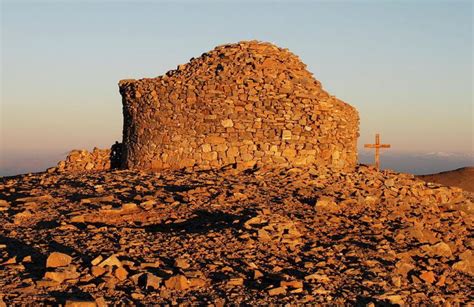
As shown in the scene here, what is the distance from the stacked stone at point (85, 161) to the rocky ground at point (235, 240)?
369 cm

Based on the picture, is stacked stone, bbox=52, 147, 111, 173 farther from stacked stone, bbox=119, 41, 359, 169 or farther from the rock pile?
stacked stone, bbox=119, 41, 359, 169

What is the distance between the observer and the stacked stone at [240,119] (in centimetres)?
1334

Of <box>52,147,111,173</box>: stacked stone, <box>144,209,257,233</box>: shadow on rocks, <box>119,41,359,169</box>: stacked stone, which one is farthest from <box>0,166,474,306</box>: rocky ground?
<box>52,147,111,173</box>: stacked stone

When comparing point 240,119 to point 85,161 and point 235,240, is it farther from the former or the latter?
point 235,240

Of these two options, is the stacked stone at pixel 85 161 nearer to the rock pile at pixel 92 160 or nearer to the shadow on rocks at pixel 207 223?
the rock pile at pixel 92 160

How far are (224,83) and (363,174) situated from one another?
4075 mm

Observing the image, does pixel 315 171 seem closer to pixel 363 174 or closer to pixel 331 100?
pixel 363 174

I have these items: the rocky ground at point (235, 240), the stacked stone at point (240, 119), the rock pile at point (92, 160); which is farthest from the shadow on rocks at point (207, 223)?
the rock pile at point (92, 160)

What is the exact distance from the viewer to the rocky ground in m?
6.00

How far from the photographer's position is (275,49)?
15.4 metres

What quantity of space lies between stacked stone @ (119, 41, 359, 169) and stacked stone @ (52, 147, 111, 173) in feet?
6.86

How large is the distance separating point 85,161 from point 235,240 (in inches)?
398

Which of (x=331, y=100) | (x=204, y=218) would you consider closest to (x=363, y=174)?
(x=331, y=100)

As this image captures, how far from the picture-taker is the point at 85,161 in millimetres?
16719
